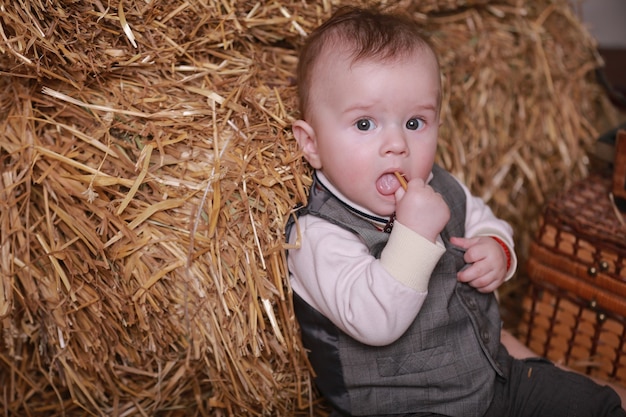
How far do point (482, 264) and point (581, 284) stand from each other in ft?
1.22

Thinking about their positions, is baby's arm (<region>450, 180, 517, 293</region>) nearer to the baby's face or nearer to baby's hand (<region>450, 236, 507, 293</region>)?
baby's hand (<region>450, 236, 507, 293</region>)

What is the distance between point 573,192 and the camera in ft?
5.72

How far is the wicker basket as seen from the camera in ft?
5.21

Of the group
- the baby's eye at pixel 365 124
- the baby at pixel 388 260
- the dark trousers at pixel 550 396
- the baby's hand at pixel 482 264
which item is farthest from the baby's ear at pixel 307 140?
the dark trousers at pixel 550 396

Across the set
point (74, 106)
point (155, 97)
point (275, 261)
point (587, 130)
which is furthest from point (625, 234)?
point (74, 106)

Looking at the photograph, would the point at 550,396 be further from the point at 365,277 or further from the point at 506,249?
the point at 365,277

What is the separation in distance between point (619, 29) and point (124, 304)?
256 centimetres

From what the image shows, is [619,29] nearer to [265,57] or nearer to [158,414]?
[265,57]

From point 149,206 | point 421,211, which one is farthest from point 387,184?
point 149,206

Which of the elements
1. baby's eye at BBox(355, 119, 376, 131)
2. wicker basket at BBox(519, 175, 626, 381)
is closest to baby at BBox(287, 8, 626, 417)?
baby's eye at BBox(355, 119, 376, 131)

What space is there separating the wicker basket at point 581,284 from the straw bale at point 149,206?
67cm

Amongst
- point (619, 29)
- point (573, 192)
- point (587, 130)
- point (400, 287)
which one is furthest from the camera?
point (619, 29)

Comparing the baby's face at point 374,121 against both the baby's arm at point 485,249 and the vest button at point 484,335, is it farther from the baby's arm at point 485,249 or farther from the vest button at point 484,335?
the vest button at point 484,335

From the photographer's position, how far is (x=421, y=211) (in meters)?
1.26
